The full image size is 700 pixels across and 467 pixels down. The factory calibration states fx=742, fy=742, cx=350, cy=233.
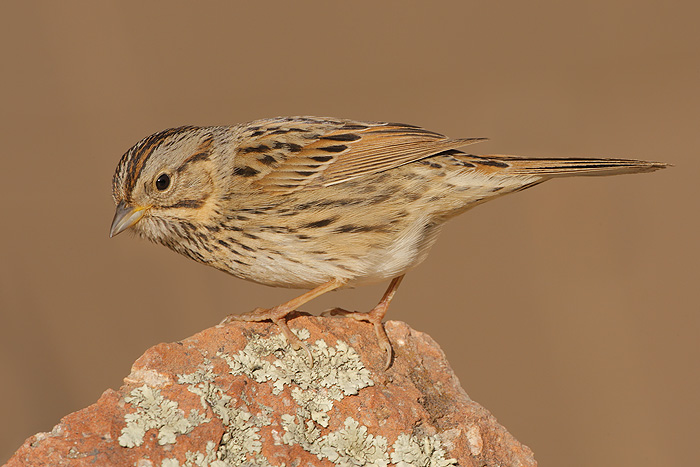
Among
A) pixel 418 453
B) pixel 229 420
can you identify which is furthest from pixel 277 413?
pixel 418 453

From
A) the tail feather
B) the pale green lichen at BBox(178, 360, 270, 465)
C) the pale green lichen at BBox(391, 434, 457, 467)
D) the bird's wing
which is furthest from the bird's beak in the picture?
the tail feather

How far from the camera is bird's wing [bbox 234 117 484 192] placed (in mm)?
4277

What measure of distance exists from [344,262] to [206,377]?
1121mm

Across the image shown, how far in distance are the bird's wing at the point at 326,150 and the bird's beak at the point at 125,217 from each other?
2.01 feet

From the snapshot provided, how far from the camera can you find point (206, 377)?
340 centimetres

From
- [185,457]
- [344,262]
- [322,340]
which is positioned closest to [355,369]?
[322,340]

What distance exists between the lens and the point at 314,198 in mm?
4223

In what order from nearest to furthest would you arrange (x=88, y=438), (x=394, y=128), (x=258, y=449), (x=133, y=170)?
(x=88, y=438)
(x=258, y=449)
(x=133, y=170)
(x=394, y=128)

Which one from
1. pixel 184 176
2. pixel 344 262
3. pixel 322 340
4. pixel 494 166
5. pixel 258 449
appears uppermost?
pixel 494 166

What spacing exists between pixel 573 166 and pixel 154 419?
262 cm

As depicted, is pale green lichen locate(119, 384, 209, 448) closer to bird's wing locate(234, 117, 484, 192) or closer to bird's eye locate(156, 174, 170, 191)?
bird's eye locate(156, 174, 170, 191)

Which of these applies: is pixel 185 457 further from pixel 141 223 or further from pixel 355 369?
pixel 141 223

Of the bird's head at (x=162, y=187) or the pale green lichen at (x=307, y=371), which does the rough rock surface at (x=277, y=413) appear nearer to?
the pale green lichen at (x=307, y=371)

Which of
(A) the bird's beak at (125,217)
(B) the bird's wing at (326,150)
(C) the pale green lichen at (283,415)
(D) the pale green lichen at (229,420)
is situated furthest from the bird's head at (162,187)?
(D) the pale green lichen at (229,420)
